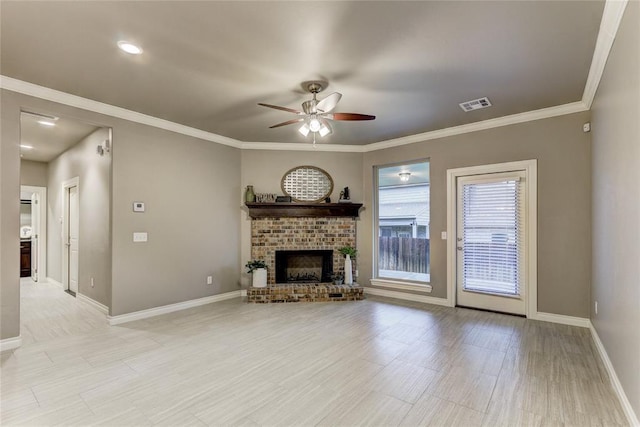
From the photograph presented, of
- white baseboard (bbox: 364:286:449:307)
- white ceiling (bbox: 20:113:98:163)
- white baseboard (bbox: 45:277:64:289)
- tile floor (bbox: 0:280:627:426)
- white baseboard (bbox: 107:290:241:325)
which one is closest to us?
tile floor (bbox: 0:280:627:426)

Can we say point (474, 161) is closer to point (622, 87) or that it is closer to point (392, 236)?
point (392, 236)

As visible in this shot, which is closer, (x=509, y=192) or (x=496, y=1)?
(x=496, y=1)

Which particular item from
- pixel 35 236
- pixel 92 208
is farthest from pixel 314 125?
pixel 35 236

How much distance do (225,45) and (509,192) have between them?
3.97 metres

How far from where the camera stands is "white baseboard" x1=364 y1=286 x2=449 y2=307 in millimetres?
4863

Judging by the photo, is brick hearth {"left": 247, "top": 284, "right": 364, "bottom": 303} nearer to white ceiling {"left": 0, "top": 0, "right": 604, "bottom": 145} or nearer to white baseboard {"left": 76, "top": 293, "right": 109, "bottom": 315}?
white baseboard {"left": 76, "top": 293, "right": 109, "bottom": 315}

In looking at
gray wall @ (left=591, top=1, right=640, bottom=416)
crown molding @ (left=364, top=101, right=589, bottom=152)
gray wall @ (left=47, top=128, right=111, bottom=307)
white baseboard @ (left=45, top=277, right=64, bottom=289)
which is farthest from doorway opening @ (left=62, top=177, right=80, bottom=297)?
gray wall @ (left=591, top=1, right=640, bottom=416)

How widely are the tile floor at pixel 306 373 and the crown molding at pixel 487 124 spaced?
2632 millimetres

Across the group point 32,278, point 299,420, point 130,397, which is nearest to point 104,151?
point 130,397

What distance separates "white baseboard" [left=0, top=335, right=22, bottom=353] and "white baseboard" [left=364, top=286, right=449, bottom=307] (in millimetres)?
4636

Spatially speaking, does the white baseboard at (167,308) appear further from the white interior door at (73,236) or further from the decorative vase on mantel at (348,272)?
the white interior door at (73,236)

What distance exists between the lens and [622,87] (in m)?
2.15

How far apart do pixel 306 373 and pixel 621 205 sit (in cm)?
268

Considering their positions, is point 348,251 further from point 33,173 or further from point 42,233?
point 33,173
